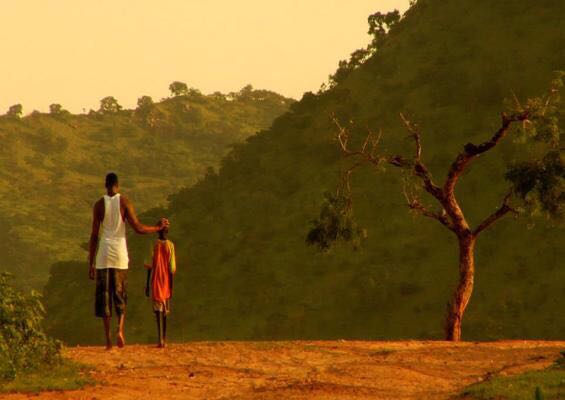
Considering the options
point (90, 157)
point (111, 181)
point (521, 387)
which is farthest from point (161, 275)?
point (90, 157)

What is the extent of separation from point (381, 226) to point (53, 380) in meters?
44.6

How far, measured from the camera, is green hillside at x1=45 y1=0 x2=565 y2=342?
50.5 metres

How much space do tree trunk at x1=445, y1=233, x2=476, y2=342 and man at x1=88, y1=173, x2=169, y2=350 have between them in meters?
9.42

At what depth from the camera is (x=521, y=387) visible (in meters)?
12.1

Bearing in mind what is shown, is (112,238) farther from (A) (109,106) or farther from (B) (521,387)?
(A) (109,106)

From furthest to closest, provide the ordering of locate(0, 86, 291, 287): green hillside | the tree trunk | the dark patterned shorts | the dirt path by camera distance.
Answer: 1. locate(0, 86, 291, 287): green hillside
2. the tree trunk
3. the dark patterned shorts
4. the dirt path

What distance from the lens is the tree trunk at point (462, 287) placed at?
22.8 meters

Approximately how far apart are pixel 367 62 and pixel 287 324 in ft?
82.9

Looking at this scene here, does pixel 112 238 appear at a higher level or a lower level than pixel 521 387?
higher

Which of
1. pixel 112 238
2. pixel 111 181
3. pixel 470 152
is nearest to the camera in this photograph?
pixel 111 181

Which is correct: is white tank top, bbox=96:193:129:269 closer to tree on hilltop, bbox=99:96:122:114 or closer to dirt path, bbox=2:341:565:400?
dirt path, bbox=2:341:565:400

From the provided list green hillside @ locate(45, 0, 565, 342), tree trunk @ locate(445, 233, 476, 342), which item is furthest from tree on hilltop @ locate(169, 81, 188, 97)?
tree trunk @ locate(445, 233, 476, 342)

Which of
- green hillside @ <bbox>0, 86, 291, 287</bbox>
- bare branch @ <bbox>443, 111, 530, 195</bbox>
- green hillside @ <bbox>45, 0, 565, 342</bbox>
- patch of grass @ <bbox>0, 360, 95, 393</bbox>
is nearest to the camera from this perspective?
patch of grass @ <bbox>0, 360, 95, 393</bbox>

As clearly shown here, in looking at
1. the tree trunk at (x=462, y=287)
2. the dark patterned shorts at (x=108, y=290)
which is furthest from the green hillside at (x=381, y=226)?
the dark patterned shorts at (x=108, y=290)
